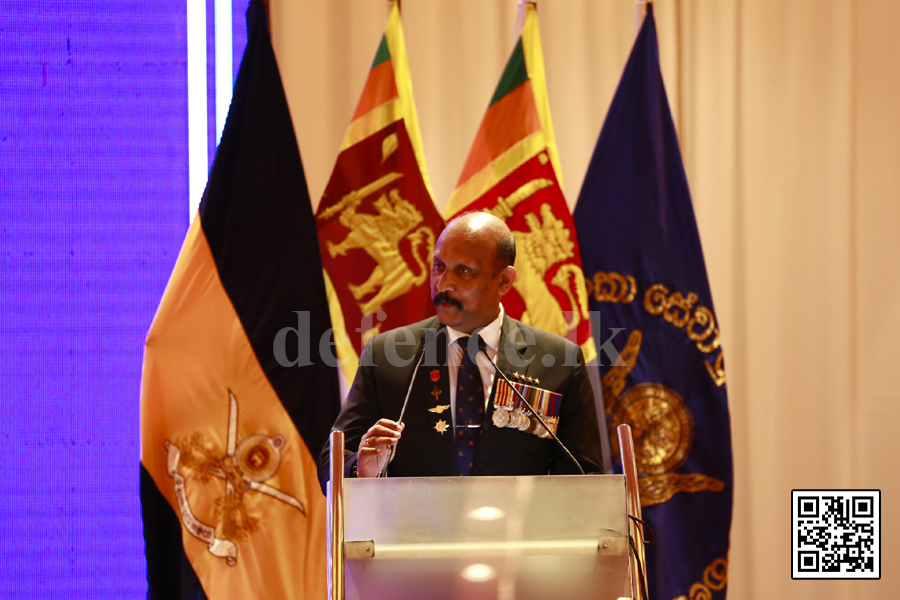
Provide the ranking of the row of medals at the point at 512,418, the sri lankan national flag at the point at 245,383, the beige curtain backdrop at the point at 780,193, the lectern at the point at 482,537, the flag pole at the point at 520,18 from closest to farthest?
the lectern at the point at 482,537, the row of medals at the point at 512,418, the sri lankan national flag at the point at 245,383, the flag pole at the point at 520,18, the beige curtain backdrop at the point at 780,193

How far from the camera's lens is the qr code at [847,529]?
3.00 metres

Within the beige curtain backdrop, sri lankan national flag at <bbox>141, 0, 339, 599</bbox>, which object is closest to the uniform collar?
sri lankan national flag at <bbox>141, 0, 339, 599</bbox>

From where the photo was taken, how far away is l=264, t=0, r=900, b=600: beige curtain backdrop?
2.97m

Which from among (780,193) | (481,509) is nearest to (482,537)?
(481,509)

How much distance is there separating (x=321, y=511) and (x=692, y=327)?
1367 millimetres

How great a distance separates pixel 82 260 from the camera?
280 centimetres

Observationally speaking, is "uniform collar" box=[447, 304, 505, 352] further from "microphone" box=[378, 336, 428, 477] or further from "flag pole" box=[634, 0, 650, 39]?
"flag pole" box=[634, 0, 650, 39]

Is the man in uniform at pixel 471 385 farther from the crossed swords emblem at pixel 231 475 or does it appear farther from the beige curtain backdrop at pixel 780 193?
the beige curtain backdrop at pixel 780 193

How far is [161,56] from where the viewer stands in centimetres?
287

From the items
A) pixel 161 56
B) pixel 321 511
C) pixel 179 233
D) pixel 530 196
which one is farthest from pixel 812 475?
pixel 161 56

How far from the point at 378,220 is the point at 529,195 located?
20.1 inches

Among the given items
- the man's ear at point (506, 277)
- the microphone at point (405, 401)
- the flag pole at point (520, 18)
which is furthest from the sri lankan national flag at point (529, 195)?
the microphone at point (405, 401)

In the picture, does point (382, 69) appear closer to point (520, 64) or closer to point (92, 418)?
point (520, 64)

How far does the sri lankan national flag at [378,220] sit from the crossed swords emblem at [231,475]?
1.18ft
